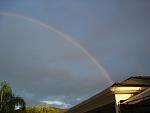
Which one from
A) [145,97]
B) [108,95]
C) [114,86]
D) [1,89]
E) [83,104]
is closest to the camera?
[145,97]

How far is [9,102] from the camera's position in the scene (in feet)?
103

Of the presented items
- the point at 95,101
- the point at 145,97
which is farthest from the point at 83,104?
the point at 145,97

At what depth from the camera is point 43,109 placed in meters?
40.0

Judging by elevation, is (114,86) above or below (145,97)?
above

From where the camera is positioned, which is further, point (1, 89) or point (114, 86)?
point (1, 89)

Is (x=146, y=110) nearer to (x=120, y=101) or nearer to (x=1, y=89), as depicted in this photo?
(x=120, y=101)

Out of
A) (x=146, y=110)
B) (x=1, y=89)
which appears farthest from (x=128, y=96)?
(x=1, y=89)

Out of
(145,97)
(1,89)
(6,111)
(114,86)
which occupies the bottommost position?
(145,97)

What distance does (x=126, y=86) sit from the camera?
1319 cm

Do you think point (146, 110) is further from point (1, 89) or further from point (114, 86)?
point (1, 89)

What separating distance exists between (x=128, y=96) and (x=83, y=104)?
19.9 feet

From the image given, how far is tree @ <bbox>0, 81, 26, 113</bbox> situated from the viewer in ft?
101

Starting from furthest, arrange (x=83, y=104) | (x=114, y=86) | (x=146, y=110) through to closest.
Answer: (x=83, y=104) → (x=146, y=110) → (x=114, y=86)

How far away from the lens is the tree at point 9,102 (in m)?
30.7
